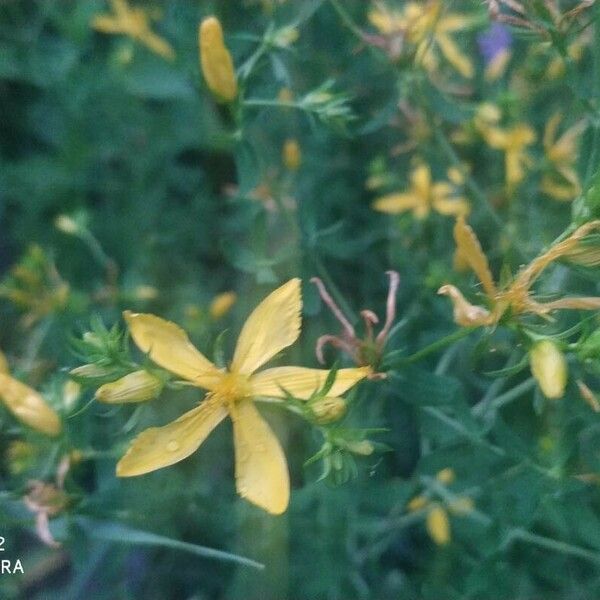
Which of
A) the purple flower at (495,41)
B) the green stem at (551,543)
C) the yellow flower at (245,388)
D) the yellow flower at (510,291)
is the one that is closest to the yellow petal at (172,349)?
the yellow flower at (245,388)

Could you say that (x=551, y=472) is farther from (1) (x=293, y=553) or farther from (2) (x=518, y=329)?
(1) (x=293, y=553)

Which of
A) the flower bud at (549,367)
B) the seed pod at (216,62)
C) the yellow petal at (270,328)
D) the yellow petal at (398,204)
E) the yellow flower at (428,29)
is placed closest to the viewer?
the flower bud at (549,367)

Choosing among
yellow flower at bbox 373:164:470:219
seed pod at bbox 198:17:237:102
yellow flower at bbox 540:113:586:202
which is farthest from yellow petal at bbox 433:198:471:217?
seed pod at bbox 198:17:237:102

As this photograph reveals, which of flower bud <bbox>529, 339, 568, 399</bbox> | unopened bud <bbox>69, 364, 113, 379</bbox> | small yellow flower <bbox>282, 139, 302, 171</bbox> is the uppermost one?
flower bud <bbox>529, 339, 568, 399</bbox>

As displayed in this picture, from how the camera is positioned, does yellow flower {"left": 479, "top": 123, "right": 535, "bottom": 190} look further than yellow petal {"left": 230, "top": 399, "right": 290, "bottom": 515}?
Yes

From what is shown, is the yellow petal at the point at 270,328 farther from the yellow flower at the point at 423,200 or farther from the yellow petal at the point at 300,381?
the yellow flower at the point at 423,200

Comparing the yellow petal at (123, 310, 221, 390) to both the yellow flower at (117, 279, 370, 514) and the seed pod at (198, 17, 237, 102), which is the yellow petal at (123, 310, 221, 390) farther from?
the seed pod at (198, 17, 237, 102)

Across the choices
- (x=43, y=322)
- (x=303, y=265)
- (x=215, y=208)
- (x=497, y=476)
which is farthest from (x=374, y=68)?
(x=497, y=476)
